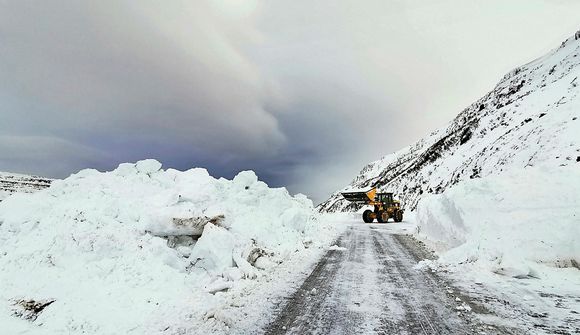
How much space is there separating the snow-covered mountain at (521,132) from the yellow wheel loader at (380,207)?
1189 centimetres

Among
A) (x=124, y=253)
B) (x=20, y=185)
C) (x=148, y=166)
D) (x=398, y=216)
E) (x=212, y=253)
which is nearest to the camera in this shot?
(x=124, y=253)

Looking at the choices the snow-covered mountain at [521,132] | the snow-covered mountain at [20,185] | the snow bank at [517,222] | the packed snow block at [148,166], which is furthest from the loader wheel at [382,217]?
the snow-covered mountain at [20,185]

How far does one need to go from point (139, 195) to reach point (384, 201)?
24995 millimetres

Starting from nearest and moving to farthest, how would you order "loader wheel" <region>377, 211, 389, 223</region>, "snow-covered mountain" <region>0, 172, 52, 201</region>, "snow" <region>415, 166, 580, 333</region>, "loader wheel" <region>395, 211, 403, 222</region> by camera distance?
"snow" <region>415, 166, 580, 333</region> < "snow-covered mountain" <region>0, 172, 52, 201</region> < "loader wheel" <region>377, 211, 389, 223</region> < "loader wheel" <region>395, 211, 403, 222</region>

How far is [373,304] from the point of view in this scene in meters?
6.40

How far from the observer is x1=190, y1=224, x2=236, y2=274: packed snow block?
8156mm

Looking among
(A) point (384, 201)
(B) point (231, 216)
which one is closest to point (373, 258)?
(B) point (231, 216)

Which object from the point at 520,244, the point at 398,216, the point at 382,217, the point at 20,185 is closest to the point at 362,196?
the point at 398,216

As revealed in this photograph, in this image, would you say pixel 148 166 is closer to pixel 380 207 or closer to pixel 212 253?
pixel 212 253

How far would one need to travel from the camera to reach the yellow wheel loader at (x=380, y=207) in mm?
30047

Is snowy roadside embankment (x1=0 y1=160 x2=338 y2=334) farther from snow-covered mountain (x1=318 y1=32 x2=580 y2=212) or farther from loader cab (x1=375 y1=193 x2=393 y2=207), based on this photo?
snow-covered mountain (x1=318 y1=32 x2=580 y2=212)

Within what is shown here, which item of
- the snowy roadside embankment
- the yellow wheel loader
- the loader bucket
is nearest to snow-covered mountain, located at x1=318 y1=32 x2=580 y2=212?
the yellow wheel loader

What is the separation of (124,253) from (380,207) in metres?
26.0

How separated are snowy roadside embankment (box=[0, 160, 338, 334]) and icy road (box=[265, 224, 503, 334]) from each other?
153cm
